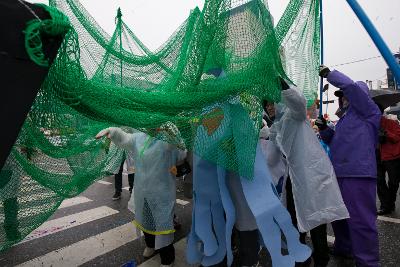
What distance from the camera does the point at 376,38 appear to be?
235cm

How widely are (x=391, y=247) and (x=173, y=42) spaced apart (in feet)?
11.2

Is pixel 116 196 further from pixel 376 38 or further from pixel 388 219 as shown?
pixel 376 38

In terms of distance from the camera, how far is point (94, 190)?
7.27 m

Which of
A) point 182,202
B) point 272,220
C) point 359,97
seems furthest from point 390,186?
point 272,220

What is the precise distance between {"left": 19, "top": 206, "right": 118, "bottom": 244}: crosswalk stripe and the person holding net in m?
2.16

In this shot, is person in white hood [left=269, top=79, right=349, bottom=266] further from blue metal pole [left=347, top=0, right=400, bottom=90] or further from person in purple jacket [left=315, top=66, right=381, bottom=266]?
blue metal pole [left=347, top=0, right=400, bottom=90]

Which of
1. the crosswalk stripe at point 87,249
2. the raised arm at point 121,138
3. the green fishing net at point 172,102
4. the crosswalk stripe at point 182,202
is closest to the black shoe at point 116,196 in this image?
the crosswalk stripe at point 182,202

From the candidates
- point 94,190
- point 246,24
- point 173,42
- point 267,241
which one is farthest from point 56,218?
point 246,24

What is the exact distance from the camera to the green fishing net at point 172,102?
137 centimetres

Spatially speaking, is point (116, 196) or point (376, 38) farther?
point (116, 196)

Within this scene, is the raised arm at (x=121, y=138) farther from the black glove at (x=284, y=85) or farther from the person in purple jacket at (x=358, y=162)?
the person in purple jacket at (x=358, y=162)

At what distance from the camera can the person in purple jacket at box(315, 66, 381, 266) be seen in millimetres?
2619

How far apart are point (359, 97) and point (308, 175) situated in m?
0.90

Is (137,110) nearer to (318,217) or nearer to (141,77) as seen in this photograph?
(141,77)
